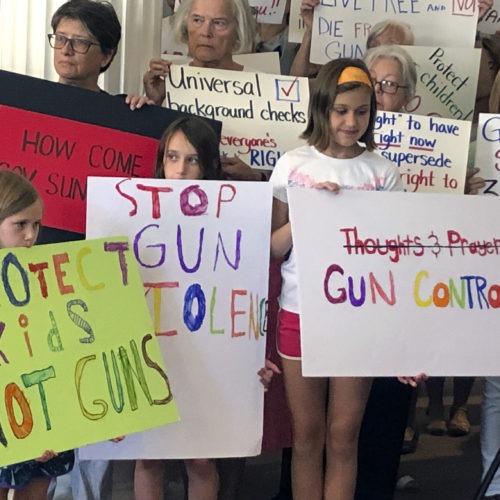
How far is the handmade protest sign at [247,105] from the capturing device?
2162 millimetres

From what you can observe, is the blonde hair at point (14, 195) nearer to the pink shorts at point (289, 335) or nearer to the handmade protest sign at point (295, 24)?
the pink shorts at point (289, 335)

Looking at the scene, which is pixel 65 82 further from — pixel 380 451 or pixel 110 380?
pixel 380 451

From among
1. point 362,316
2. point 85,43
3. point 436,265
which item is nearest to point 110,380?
point 362,316

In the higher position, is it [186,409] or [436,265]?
[436,265]

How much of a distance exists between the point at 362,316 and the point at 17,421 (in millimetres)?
704

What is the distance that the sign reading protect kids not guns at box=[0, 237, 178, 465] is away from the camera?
4.85ft

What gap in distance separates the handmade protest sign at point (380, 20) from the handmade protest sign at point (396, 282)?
969 mm

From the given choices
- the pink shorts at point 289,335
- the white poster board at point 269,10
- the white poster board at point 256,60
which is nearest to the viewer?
the pink shorts at point 289,335

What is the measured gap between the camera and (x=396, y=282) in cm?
174

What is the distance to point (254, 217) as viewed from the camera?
174 cm

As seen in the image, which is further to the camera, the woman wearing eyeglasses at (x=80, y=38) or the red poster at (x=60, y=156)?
the woman wearing eyeglasses at (x=80, y=38)

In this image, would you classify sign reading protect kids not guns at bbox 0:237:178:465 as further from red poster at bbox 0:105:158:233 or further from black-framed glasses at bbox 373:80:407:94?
black-framed glasses at bbox 373:80:407:94

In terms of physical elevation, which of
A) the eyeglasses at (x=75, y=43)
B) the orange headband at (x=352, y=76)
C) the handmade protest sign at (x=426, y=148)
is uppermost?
the eyeglasses at (x=75, y=43)

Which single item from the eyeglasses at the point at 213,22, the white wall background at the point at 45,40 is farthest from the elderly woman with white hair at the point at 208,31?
the white wall background at the point at 45,40
